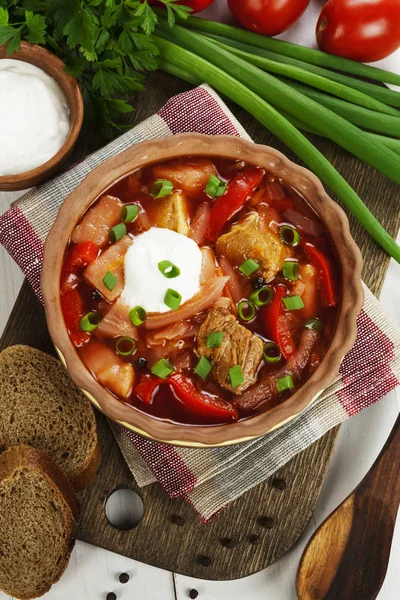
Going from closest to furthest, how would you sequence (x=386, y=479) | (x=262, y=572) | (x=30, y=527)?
(x=30, y=527)
(x=386, y=479)
(x=262, y=572)

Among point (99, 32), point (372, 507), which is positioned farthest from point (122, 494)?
point (99, 32)

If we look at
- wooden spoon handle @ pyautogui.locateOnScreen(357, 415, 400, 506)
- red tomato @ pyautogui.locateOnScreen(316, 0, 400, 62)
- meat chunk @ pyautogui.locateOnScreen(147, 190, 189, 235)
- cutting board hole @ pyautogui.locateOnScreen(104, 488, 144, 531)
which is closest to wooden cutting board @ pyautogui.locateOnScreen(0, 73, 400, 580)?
cutting board hole @ pyautogui.locateOnScreen(104, 488, 144, 531)

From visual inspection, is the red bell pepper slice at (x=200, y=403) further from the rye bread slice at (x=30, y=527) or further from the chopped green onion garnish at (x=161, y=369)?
the rye bread slice at (x=30, y=527)

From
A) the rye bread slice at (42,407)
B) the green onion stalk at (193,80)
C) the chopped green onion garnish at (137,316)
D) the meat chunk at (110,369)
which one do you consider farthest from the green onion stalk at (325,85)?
the rye bread slice at (42,407)

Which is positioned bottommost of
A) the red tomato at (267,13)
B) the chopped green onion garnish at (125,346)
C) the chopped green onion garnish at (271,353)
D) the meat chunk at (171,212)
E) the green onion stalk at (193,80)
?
the chopped green onion garnish at (125,346)

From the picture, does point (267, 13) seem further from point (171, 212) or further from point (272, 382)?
point (272, 382)

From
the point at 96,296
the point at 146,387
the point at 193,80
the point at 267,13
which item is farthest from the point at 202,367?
the point at 267,13
